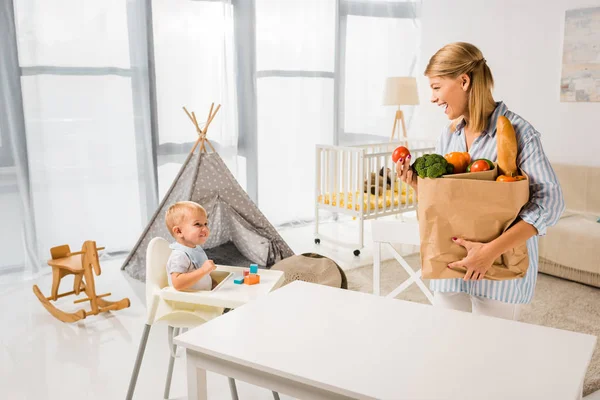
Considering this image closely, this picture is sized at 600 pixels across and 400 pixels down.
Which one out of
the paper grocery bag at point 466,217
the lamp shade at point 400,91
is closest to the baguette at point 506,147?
the paper grocery bag at point 466,217

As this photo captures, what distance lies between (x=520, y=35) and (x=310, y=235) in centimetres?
232

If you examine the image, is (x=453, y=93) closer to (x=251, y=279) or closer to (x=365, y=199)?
(x=251, y=279)

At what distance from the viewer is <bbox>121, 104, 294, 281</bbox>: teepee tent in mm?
3512

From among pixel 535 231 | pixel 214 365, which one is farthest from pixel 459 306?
pixel 214 365

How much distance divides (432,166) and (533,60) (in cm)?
356

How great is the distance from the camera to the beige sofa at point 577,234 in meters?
3.36

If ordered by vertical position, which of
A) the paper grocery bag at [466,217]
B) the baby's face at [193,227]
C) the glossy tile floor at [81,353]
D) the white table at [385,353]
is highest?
the paper grocery bag at [466,217]

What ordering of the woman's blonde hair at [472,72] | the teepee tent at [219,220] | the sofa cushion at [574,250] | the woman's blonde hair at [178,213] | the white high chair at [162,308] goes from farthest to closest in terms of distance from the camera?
1. the teepee tent at [219,220]
2. the sofa cushion at [574,250]
3. the woman's blonde hair at [178,213]
4. the white high chair at [162,308]
5. the woman's blonde hair at [472,72]

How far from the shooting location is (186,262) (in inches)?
73.8

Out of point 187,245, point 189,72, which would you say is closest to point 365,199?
point 189,72

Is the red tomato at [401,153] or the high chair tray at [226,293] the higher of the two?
the red tomato at [401,153]

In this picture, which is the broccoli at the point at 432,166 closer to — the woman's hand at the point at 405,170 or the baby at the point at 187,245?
the woman's hand at the point at 405,170

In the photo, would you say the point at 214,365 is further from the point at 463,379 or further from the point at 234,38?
the point at 234,38

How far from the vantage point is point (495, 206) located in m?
1.35
